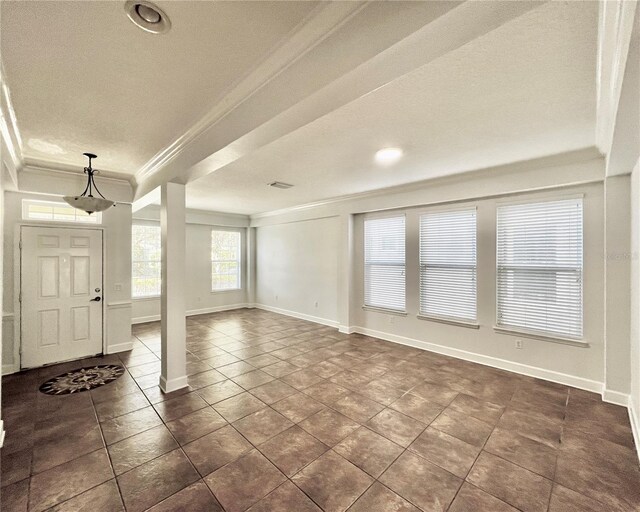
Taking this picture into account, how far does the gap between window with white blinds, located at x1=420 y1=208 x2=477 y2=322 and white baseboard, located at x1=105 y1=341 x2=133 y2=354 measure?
487 centimetres

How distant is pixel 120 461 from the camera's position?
6.97ft

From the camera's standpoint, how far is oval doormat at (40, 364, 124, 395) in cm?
327

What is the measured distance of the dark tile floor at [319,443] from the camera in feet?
5.95

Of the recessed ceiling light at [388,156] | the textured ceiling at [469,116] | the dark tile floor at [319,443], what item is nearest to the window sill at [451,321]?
the dark tile floor at [319,443]

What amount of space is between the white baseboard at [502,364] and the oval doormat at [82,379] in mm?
4124

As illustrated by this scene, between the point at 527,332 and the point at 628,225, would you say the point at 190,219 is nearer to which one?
the point at 527,332

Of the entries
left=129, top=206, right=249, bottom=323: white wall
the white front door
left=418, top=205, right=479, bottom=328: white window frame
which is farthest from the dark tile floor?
left=129, top=206, right=249, bottom=323: white wall

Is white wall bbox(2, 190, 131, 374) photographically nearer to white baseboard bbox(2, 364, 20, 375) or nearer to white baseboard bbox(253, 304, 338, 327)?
white baseboard bbox(2, 364, 20, 375)

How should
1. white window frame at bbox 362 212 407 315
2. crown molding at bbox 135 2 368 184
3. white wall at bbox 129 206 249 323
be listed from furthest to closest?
1. white wall at bbox 129 206 249 323
2. white window frame at bbox 362 212 407 315
3. crown molding at bbox 135 2 368 184

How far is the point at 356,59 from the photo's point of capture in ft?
4.09

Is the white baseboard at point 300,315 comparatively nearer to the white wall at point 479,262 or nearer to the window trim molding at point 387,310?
the white wall at point 479,262

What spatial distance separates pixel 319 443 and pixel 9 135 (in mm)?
3878

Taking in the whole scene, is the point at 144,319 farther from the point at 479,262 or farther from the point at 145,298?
the point at 479,262

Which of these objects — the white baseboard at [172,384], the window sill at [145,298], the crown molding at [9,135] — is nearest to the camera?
the crown molding at [9,135]
